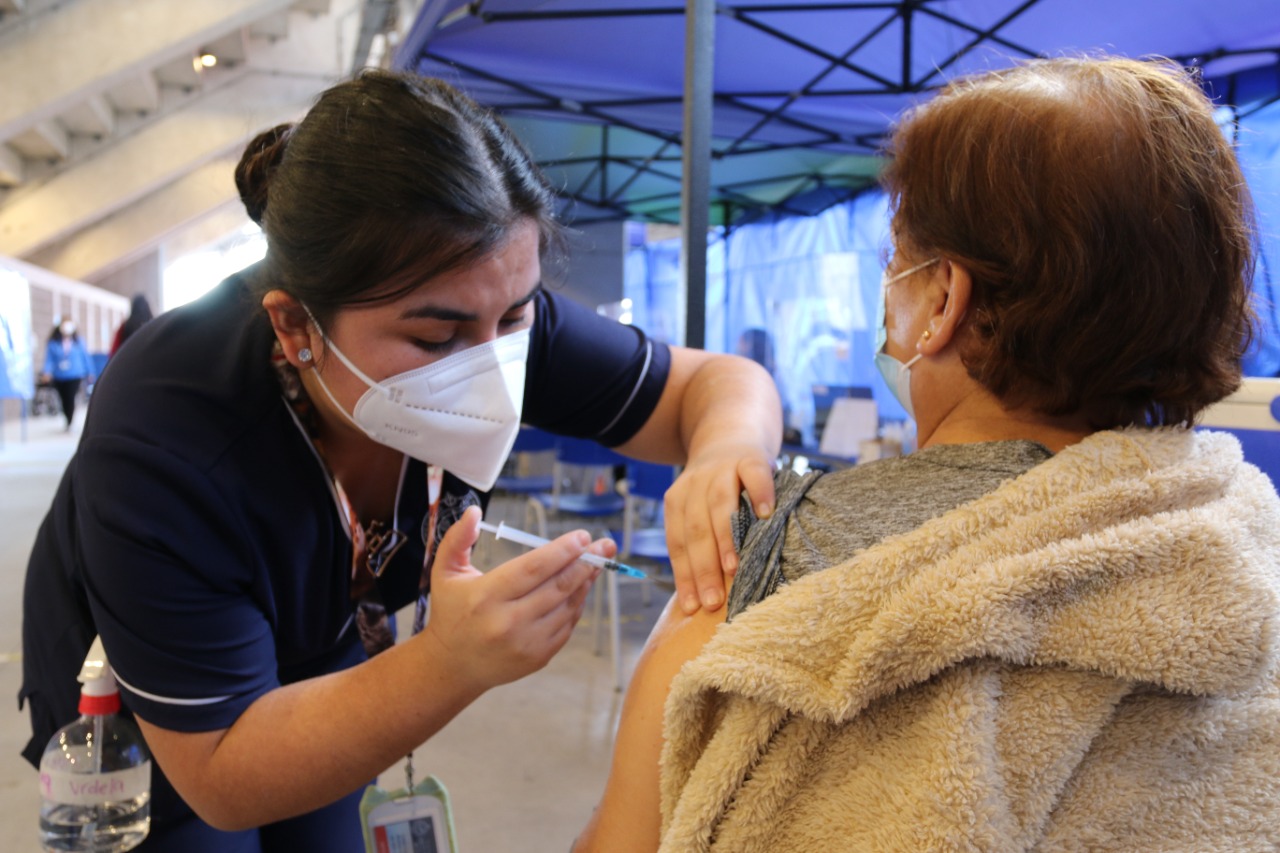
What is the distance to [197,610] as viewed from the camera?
0.95 m

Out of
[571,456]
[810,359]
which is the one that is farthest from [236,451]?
[810,359]

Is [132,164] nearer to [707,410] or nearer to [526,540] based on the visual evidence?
[707,410]

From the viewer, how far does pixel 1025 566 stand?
56 centimetres

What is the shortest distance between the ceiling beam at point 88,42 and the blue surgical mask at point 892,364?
34.5 ft

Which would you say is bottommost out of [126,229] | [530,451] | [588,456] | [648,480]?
[126,229]

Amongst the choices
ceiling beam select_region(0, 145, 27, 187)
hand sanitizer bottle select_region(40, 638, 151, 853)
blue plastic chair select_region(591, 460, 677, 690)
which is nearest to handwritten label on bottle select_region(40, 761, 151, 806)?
hand sanitizer bottle select_region(40, 638, 151, 853)

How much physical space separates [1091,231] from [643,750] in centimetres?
52

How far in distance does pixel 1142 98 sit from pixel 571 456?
384 cm

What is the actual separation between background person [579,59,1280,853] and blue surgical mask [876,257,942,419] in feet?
0.06

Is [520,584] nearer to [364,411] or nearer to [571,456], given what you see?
[364,411]

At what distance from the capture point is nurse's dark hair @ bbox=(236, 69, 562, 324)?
931 millimetres

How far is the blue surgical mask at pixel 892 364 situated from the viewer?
Answer: 83 cm

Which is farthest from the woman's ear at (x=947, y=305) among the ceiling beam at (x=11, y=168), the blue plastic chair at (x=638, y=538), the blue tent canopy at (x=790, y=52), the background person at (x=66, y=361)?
the ceiling beam at (x=11, y=168)

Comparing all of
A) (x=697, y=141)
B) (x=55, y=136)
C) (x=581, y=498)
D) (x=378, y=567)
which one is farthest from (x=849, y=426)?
(x=55, y=136)
